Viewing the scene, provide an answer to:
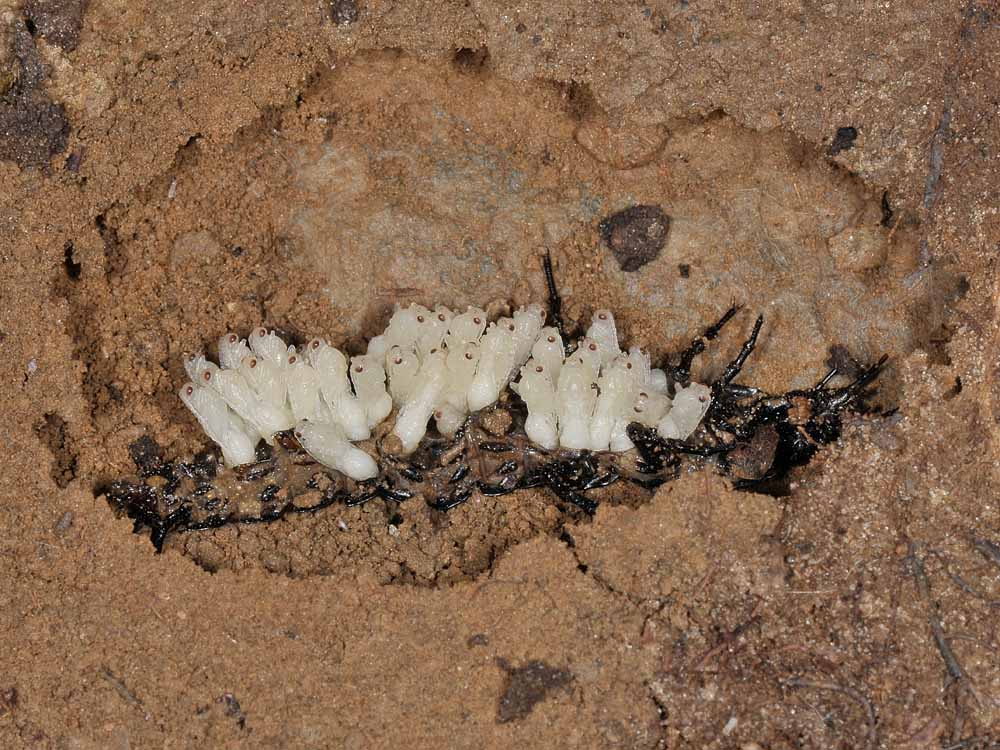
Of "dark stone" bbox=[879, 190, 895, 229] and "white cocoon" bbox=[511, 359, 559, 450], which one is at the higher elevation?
"dark stone" bbox=[879, 190, 895, 229]

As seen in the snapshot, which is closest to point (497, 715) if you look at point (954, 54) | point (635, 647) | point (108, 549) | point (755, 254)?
point (635, 647)

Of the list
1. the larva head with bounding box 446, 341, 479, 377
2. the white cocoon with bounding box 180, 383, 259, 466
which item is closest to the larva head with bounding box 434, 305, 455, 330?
the larva head with bounding box 446, 341, 479, 377

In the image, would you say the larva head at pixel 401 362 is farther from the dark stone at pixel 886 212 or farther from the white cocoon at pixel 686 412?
the dark stone at pixel 886 212

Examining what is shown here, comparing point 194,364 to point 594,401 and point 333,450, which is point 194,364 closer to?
point 333,450

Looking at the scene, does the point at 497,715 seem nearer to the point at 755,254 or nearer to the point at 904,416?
the point at 904,416

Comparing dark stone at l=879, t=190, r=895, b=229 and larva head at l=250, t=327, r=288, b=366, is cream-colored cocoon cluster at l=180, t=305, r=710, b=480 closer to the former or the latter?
larva head at l=250, t=327, r=288, b=366

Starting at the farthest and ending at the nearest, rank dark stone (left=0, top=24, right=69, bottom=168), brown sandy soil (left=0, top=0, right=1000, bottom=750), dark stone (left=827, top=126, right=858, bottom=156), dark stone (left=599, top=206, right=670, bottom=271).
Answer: dark stone (left=599, top=206, right=670, bottom=271)
dark stone (left=827, top=126, right=858, bottom=156)
dark stone (left=0, top=24, right=69, bottom=168)
brown sandy soil (left=0, top=0, right=1000, bottom=750)
